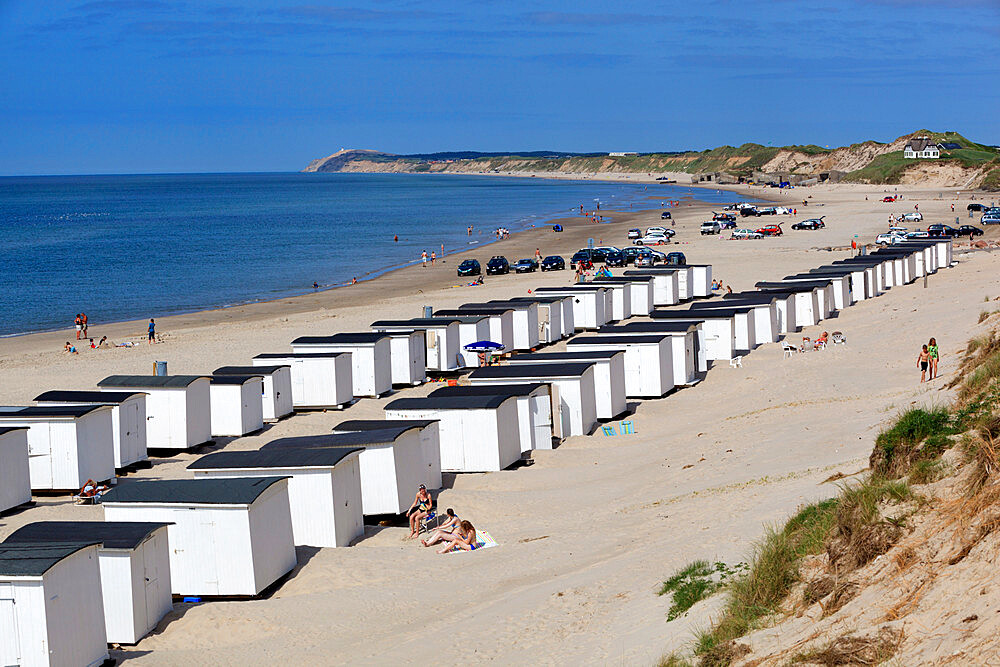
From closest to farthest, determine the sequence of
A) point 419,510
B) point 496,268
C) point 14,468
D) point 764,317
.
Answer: point 419,510, point 14,468, point 764,317, point 496,268

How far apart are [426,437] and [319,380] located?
31.4 ft

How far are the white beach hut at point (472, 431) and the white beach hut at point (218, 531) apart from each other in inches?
252

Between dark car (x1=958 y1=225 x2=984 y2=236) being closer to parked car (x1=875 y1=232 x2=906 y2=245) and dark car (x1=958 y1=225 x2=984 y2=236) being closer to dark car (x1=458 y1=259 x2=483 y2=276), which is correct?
parked car (x1=875 y1=232 x2=906 y2=245)

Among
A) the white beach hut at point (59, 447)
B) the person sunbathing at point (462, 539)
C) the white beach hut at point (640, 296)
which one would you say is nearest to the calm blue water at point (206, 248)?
the white beach hut at point (640, 296)

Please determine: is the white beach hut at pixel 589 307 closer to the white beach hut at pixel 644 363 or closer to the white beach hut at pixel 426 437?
the white beach hut at pixel 644 363

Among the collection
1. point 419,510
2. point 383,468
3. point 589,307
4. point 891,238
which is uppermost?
point 891,238

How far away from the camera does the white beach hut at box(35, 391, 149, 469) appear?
79.5ft

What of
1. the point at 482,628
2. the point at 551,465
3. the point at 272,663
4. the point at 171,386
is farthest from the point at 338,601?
the point at 171,386

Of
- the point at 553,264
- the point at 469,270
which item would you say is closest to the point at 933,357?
the point at 553,264

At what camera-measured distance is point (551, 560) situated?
16344 mm

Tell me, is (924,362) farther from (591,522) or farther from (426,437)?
(426,437)

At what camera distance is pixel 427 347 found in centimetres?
3375

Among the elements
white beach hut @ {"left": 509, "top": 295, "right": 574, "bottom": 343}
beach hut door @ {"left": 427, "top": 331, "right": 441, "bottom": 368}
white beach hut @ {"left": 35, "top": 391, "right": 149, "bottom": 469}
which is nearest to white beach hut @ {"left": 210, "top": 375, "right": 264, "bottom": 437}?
white beach hut @ {"left": 35, "top": 391, "right": 149, "bottom": 469}

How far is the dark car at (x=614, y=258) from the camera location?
65562mm
